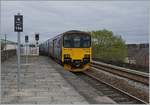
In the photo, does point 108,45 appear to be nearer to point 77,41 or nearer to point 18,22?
point 77,41

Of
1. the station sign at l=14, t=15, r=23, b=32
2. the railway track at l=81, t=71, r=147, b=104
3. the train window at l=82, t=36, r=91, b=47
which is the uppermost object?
the station sign at l=14, t=15, r=23, b=32

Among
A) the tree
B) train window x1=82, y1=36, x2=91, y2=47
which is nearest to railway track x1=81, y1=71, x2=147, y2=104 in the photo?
train window x1=82, y1=36, x2=91, y2=47

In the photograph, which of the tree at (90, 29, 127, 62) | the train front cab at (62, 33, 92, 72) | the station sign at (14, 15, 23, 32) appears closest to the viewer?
the station sign at (14, 15, 23, 32)

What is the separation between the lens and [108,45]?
86.3m

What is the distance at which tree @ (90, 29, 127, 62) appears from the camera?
265ft

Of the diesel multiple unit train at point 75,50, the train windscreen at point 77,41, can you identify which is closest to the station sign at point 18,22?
the diesel multiple unit train at point 75,50

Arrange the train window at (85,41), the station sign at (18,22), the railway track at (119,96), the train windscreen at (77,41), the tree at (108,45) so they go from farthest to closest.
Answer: the tree at (108,45), the train window at (85,41), the train windscreen at (77,41), the railway track at (119,96), the station sign at (18,22)

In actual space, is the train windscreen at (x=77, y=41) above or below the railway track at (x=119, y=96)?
above

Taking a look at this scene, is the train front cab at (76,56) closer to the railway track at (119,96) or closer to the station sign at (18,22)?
the railway track at (119,96)

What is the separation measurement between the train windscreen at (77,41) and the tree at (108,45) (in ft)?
178

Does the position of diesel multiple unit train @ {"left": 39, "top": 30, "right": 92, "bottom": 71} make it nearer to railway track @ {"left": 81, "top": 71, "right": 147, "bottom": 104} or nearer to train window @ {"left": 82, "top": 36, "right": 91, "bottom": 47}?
train window @ {"left": 82, "top": 36, "right": 91, "bottom": 47}

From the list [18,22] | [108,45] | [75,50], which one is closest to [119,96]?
[18,22]

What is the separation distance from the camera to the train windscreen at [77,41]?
24.2m

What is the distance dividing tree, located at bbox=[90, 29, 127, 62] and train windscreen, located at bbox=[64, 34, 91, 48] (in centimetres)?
5440
